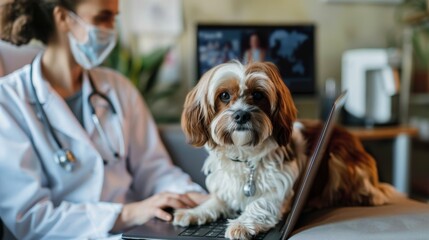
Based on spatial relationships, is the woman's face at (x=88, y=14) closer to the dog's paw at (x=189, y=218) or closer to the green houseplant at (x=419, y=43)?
the dog's paw at (x=189, y=218)

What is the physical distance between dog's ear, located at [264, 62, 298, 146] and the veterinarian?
0.35 metres

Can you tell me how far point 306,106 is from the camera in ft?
10.3

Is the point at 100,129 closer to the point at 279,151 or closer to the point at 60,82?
the point at 60,82


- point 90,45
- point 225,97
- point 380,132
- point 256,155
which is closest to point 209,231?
point 256,155

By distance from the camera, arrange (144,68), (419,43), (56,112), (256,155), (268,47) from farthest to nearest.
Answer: (419,43) < (144,68) < (268,47) < (56,112) < (256,155)

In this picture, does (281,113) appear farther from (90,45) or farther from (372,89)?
(372,89)

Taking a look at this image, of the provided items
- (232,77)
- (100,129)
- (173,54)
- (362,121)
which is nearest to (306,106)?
(362,121)

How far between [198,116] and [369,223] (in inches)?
18.8

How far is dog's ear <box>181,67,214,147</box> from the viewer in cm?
127

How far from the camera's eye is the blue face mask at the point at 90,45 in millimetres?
1623

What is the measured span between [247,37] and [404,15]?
1.58 metres

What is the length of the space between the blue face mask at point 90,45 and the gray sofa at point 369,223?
78 cm

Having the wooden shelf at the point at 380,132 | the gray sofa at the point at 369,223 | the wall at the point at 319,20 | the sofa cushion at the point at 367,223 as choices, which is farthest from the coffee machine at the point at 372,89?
the sofa cushion at the point at 367,223

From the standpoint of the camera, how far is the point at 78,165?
5.09ft
